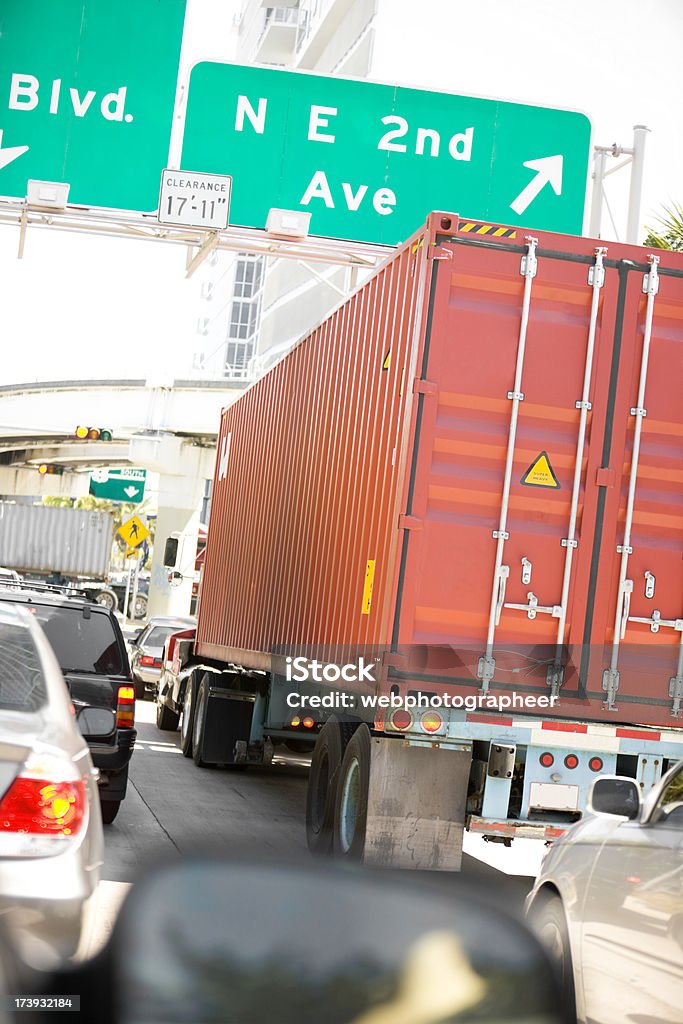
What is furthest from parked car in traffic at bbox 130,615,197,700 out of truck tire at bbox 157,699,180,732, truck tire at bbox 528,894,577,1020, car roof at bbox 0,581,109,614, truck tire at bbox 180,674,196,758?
truck tire at bbox 528,894,577,1020

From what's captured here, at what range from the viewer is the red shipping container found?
830cm

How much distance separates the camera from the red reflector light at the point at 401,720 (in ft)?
26.6

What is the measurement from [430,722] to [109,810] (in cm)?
314

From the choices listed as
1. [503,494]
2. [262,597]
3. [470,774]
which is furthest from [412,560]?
[262,597]

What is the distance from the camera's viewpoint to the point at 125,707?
9.88 m

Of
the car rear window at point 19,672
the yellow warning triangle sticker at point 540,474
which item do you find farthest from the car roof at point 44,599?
the car rear window at point 19,672

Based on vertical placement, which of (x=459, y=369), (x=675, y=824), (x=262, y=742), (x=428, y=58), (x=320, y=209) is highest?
(x=428, y=58)

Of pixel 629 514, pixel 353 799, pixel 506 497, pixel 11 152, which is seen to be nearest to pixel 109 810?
pixel 353 799

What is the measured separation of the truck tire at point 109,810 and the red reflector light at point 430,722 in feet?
9.71

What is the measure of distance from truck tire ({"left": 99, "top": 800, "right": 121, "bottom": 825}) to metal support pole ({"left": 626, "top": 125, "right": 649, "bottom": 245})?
27.8 ft

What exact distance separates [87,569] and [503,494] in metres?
23.8

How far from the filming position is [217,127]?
1405cm

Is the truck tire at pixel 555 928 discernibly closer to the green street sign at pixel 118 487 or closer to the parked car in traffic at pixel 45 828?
the parked car in traffic at pixel 45 828

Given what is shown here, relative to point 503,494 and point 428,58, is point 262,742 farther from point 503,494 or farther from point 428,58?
point 428,58
